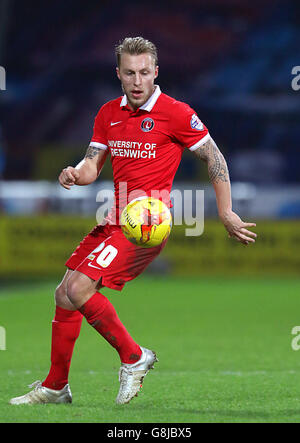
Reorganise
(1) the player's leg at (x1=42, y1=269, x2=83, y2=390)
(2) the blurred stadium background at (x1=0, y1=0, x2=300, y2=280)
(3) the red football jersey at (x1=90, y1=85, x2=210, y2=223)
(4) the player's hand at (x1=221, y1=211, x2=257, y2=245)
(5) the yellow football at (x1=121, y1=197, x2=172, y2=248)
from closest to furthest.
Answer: (4) the player's hand at (x1=221, y1=211, x2=257, y2=245), (5) the yellow football at (x1=121, y1=197, x2=172, y2=248), (3) the red football jersey at (x1=90, y1=85, x2=210, y2=223), (1) the player's leg at (x1=42, y1=269, x2=83, y2=390), (2) the blurred stadium background at (x1=0, y1=0, x2=300, y2=280)

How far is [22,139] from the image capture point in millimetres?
33062

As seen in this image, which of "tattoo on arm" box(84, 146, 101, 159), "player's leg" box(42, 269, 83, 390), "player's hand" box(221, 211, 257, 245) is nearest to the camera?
"player's hand" box(221, 211, 257, 245)

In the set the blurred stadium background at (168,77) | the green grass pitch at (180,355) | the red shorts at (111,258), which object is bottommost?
the green grass pitch at (180,355)

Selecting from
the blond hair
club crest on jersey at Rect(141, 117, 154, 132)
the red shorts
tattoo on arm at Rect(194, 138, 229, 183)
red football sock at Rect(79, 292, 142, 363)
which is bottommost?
red football sock at Rect(79, 292, 142, 363)

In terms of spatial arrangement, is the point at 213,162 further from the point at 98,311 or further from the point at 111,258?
the point at 98,311

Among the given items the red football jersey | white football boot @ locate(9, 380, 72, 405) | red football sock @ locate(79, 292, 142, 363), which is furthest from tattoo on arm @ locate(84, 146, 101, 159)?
white football boot @ locate(9, 380, 72, 405)

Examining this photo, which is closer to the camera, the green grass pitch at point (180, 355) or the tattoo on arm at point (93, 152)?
the green grass pitch at point (180, 355)

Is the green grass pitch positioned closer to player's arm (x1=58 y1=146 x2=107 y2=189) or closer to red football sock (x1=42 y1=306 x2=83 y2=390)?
red football sock (x1=42 y1=306 x2=83 y2=390)

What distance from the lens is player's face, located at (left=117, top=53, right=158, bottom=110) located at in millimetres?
5582

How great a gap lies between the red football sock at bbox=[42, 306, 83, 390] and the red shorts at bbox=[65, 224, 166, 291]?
0.33m

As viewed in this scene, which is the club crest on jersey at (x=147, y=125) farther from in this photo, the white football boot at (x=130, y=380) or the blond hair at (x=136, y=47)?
the white football boot at (x=130, y=380)

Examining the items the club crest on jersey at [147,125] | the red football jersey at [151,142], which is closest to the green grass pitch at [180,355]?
the red football jersey at [151,142]

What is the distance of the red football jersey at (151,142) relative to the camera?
18.5 ft
